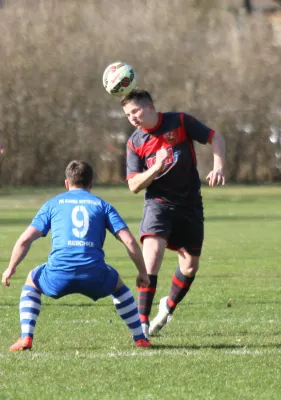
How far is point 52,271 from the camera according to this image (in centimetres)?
791

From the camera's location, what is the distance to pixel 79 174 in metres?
8.05

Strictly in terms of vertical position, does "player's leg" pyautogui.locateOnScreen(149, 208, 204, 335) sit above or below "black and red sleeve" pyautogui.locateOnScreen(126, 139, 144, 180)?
below

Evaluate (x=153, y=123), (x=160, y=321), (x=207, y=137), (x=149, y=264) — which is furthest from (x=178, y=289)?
(x=153, y=123)

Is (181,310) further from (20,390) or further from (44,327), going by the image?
(20,390)

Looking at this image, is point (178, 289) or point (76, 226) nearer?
point (76, 226)

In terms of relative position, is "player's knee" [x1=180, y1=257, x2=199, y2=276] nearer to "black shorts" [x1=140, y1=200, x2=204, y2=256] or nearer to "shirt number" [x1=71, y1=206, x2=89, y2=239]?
"black shorts" [x1=140, y1=200, x2=204, y2=256]

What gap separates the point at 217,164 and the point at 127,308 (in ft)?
4.88

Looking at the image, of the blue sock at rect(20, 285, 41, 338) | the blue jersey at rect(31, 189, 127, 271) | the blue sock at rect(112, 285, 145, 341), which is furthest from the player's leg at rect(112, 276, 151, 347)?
the blue sock at rect(20, 285, 41, 338)

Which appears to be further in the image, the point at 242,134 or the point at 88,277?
the point at 242,134

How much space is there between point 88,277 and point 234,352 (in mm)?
1195

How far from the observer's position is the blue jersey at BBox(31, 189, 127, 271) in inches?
311

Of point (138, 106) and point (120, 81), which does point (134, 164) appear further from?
point (120, 81)

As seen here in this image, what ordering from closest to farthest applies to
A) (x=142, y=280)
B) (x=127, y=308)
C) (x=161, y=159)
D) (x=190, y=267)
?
(x=142, y=280)
(x=127, y=308)
(x=161, y=159)
(x=190, y=267)

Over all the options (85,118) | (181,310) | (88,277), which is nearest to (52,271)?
(88,277)
